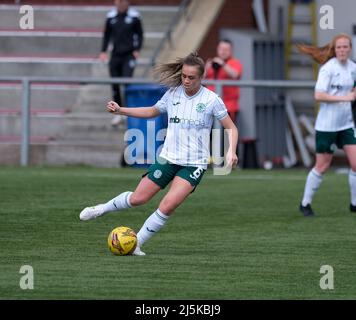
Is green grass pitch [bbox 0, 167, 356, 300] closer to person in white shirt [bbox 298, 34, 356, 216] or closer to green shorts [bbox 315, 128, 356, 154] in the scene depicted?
person in white shirt [bbox 298, 34, 356, 216]

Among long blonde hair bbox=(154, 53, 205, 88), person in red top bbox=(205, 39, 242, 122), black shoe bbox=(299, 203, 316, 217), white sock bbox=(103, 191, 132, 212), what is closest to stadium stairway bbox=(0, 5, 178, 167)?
person in red top bbox=(205, 39, 242, 122)

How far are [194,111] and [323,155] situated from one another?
3.76m

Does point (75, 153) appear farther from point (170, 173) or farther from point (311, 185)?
point (170, 173)

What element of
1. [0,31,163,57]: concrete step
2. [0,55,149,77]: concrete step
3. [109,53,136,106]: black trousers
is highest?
[0,31,163,57]: concrete step

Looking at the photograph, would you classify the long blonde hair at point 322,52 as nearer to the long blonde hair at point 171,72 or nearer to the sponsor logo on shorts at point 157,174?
the long blonde hair at point 171,72

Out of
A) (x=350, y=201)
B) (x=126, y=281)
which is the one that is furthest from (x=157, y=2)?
(x=126, y=281)

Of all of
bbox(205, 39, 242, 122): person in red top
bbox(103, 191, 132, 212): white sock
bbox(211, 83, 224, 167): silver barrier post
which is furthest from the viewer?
bbox(205, 39, 242, 122): person in red top

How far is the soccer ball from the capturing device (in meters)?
11.1

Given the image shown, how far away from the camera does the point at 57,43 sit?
2500 centimetres

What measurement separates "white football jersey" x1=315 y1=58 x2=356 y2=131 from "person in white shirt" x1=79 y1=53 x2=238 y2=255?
3.36 meters

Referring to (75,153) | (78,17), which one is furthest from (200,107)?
(78,17)

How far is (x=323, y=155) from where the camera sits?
48.6 feet

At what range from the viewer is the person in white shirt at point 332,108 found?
14609mm

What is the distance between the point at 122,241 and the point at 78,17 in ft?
48.9
